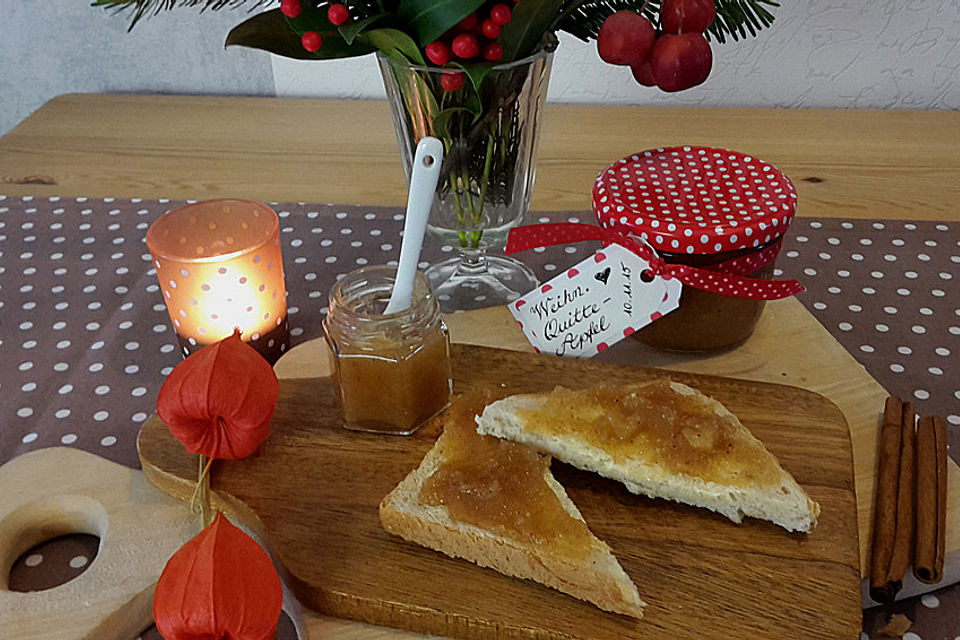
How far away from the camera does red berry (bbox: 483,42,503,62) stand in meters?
1.00

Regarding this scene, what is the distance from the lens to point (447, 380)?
3.47 feet

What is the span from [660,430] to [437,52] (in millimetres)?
482

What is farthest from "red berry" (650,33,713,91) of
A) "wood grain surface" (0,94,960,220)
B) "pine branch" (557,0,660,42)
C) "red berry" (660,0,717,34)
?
"wood grain surface" (0,94,960,220)

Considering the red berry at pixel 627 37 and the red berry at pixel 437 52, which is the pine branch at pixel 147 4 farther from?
the red berry at pixel 627 37

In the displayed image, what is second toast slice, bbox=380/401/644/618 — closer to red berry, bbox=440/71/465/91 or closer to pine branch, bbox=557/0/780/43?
red berry, bbox=440/71/465/91

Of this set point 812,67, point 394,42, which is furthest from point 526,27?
point 812,67

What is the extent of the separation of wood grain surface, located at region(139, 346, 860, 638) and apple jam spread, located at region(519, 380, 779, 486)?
0.17ft

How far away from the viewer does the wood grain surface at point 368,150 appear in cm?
157

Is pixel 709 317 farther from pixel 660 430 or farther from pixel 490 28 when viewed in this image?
pixel 490 28

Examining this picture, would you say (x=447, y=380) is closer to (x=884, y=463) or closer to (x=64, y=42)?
(x=884, y=463)

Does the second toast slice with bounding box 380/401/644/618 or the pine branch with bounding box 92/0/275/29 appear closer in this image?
the second toast slice with bounding box 380/401/644/618

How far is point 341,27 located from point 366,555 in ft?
1.84

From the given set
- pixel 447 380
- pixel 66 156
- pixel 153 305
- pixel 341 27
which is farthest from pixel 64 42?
pixel 447 380

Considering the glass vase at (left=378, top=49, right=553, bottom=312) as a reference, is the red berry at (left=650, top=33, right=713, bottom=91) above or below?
above
